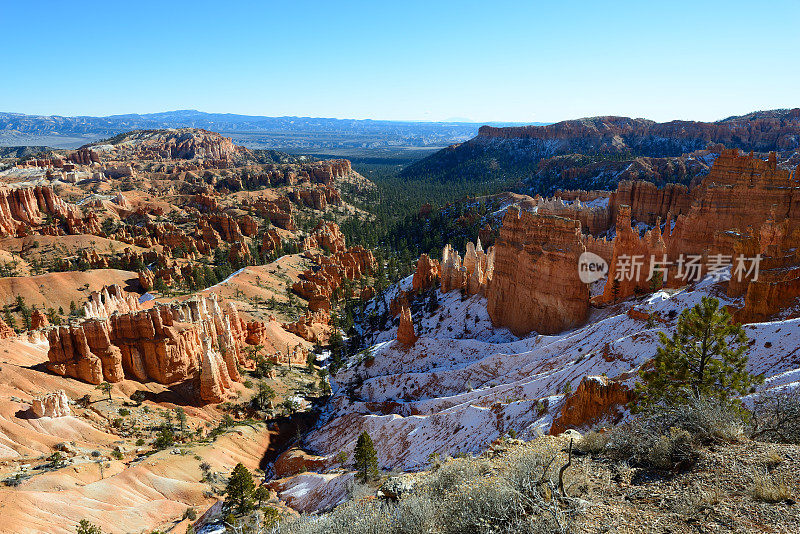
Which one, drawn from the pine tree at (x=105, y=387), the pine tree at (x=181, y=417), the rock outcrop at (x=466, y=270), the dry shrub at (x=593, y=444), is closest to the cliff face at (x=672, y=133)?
the rock outcrop at (x=466, y=270)

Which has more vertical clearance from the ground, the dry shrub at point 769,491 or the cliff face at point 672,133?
the cliff face at point 672,133

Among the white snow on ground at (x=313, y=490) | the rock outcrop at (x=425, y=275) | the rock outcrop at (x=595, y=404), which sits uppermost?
the rock outcrop at (x=595, y=404)

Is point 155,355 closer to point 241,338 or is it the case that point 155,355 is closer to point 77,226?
point 241,338

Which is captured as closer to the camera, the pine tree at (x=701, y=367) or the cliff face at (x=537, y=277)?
the pine tree at (x=701, y=367)

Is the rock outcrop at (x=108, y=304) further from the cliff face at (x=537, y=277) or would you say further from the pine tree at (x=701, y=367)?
the pine tree at (x=701, y=367)

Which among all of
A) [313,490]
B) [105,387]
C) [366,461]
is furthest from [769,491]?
[105,387]

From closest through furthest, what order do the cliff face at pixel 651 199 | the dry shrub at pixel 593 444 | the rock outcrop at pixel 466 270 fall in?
the dry shrub at pixel 593 444, the rock outcrop at pixel 466 270, the cliff face at pixel 651 199

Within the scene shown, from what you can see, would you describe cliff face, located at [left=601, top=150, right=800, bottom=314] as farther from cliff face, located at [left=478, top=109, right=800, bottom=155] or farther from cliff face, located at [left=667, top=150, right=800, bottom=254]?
cliff face, located at [left=478, top=109, right=800, bottom=155]

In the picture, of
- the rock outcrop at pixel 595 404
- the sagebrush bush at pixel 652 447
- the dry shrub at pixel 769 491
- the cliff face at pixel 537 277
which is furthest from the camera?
the cliff face at pixel 537 277
